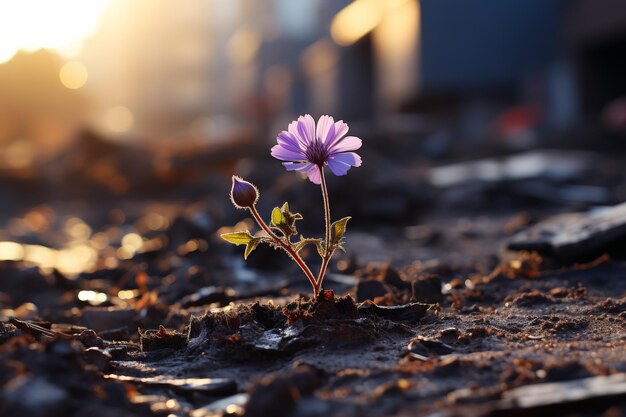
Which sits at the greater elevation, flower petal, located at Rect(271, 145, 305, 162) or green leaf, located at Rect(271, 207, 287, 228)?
flower petal, located at Rect(271, 145, 305, 162)

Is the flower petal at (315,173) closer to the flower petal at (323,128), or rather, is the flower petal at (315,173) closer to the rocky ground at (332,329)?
the flower petal at (323,128)

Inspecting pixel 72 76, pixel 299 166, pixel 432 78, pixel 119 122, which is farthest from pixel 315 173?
pixel 119 122

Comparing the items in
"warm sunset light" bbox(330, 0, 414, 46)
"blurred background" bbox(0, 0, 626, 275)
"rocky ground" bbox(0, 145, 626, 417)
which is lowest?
"rocky ground" bbox(0, 145, 626, 417)

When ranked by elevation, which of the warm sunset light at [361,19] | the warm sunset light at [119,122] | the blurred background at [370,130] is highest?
the warm sunset light at [119,122]

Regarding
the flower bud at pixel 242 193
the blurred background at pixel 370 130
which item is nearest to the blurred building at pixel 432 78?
the blurred background at pixel 370 130

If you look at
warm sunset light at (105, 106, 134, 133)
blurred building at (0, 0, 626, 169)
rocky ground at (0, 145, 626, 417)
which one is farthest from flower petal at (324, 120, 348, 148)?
warm sunset light at (105, 106, 134, 133)

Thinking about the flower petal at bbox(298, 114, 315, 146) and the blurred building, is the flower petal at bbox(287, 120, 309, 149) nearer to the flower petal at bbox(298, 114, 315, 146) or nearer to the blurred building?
the flower petal at bbox(298, 114, 315, 146)

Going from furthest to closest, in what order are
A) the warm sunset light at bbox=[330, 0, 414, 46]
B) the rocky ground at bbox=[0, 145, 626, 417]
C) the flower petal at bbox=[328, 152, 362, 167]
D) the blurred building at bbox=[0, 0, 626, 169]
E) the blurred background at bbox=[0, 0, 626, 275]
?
the warm sunset light at bbox=[330, 0, 414, 46], the blurred building at bbox=[0, 0, 626, 169], the blurred background at bbox=[0, 0, 626, 275], the flower petal at bbox=[328, 152, 362, 167], the rocky ground at bbox=[0, 145, 626, 417]

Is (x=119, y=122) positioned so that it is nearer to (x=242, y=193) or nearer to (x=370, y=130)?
(x=370, y=130)
